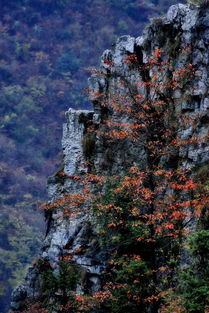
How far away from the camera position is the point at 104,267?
547 inches

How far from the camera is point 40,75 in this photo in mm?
68562

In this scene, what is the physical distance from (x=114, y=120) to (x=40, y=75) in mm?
55499

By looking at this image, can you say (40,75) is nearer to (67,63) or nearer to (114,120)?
(67,63)

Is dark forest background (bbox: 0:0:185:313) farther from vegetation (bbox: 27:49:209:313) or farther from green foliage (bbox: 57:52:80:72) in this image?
vegetation (bbox: 27:49:209:313)

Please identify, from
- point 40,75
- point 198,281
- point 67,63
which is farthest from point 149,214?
point 67,63

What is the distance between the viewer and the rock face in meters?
13.1

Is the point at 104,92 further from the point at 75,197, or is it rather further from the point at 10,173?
the point at 10,173

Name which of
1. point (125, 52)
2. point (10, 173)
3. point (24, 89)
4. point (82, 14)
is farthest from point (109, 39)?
point (125, 52)

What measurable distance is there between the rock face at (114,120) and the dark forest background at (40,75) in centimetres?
2897

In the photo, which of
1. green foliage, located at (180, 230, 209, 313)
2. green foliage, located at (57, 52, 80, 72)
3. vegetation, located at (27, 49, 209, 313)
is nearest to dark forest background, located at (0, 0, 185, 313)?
green foliage, located at (57, 52, 80, 72)

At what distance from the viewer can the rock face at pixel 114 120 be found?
13133mm

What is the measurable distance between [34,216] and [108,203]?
1417 inches

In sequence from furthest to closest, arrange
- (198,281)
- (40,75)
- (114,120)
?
(40,75) → (114,120) → (198,281)

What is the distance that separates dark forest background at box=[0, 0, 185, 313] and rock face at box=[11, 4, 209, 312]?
28969 millimetres
